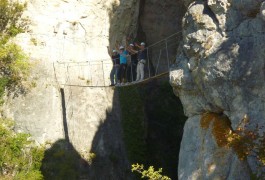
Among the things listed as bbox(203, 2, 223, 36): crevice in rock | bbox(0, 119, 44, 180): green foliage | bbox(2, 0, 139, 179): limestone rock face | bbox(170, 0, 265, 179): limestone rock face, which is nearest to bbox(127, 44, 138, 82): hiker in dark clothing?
bbox(2, 0, 139, 179): limestone rock face

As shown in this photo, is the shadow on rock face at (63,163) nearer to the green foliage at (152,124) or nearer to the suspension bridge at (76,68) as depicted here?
the green foliage at (152,124)

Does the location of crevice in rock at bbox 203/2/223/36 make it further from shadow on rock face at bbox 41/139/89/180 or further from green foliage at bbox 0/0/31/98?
shadow on rock face at bbox 41/139/89/180

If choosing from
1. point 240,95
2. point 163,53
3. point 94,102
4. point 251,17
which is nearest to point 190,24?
point 251,17

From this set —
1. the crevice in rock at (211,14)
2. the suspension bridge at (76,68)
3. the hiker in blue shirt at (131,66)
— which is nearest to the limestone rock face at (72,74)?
the suspension bridge at (76,68)

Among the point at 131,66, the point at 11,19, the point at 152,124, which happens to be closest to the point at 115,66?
the point at 131,66

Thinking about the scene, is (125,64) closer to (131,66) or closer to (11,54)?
(131,66)

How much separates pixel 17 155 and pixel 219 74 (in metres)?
6.66

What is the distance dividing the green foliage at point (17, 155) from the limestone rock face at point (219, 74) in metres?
4.83

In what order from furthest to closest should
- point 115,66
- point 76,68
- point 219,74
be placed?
point 76,68 → point 115,66 → point 219,74

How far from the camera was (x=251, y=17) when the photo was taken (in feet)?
28.6

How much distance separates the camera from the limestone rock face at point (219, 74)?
27.5 feet

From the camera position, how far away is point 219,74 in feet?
28.7

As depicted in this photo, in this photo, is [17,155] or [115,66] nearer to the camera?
[17,155]

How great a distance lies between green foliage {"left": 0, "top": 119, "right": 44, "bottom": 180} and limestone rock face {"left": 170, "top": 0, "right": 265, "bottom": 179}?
190 inches
